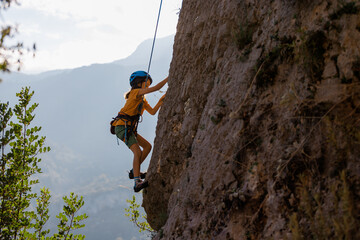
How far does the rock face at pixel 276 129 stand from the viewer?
2422 mm

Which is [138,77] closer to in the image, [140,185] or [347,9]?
[140,185]

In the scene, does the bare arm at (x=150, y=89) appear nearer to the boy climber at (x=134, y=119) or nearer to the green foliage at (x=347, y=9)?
the boy climber at (x=134, y=119)

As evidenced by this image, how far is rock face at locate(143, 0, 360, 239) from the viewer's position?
242cm

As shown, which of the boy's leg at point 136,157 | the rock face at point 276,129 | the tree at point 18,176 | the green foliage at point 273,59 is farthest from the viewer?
the tree at point 18,176

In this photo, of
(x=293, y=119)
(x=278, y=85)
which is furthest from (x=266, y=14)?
(x=293, y=119)

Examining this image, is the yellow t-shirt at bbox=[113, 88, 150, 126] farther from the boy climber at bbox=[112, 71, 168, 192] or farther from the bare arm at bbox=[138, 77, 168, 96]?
the bare arm at bbox=[138, 77, 168, 96]

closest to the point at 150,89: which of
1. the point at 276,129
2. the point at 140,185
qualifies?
the point at 140,185

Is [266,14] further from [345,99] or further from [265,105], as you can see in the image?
[345,99]

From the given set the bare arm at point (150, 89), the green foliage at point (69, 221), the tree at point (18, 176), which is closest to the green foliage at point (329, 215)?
the bare arm at point (150, 89)

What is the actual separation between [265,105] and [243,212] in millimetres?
1166

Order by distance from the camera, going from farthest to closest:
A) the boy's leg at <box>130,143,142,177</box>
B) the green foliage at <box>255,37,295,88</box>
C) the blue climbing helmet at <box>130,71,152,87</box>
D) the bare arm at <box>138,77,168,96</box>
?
1. the blue climbing helmet at <box>130,71,152,87</box>
2. the boy's leg at <box>130,143,142,177</box>
3. the bare arm at <box>138,77,168,96</box>
4. the green foliage at <box>255,37,295,88</box>

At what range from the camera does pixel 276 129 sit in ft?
10.3

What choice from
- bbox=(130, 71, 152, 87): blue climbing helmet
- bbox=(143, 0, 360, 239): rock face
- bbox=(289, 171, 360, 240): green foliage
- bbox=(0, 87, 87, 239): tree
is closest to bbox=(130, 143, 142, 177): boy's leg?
bbox=(130, 71, 152, 87): blue climbing helmet

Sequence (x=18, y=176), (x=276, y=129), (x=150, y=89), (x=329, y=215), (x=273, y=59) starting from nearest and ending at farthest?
(x=329, y=215) < (x=276, y=129) < (x=273, y=59) < (x=150, y=89) < (x=18, y=176)
